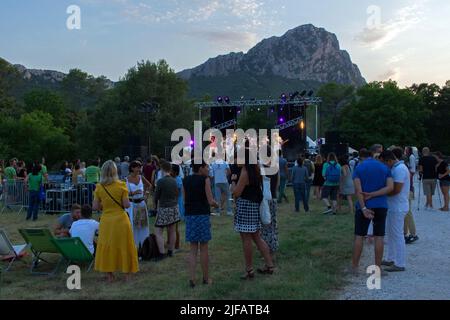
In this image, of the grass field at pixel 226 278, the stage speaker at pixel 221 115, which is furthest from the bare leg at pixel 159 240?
the stage speaker at pixel 221 115

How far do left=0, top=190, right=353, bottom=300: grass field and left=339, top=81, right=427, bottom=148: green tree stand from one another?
4506 centimetres

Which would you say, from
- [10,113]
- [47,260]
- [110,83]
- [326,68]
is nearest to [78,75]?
[110,83]

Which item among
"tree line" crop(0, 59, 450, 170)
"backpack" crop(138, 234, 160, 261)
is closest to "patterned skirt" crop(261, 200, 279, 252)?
"backpack" crop(138, 234, 160, 261)

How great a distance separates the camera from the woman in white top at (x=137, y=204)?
303 inches

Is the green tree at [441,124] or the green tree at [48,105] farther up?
the green tree at [48,105]

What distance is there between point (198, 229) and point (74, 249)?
79.5 inches

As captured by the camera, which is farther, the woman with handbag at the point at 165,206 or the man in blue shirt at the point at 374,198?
the woman with handbag at the point at 165,206

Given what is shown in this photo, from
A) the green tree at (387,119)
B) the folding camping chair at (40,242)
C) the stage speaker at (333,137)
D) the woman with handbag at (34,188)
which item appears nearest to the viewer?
the folding camping chair at (40,242)

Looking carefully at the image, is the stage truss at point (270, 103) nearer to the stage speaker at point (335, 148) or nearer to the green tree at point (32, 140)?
the stage speaker at point (335, 148)

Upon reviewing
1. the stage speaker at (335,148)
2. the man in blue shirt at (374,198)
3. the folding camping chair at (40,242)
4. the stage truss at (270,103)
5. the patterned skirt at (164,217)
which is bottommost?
the folding camping chair at (40,242)

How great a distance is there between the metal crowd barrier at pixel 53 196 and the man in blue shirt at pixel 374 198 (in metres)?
9.88

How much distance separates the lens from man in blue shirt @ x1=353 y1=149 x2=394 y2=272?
6.33m

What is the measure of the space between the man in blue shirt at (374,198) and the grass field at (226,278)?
2.39 ft

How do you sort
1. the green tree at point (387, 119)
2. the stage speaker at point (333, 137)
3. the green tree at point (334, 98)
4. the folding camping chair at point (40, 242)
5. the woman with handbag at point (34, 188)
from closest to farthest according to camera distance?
the folding camping chair at point (40, 242)
the woman with handbag at point (34, 188)
the stage speaker at point (333, 137)
the green tree at point (387, 119)
the green tree at point (334, 98)
